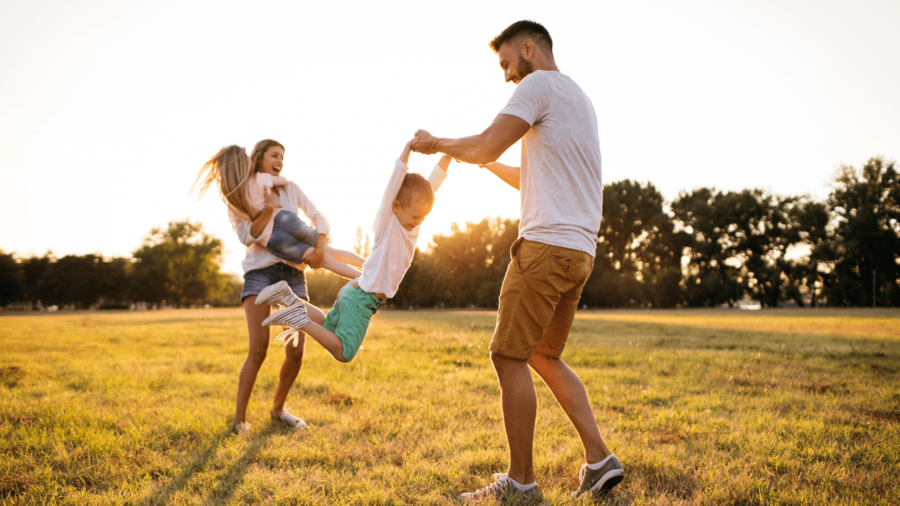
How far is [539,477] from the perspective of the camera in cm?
313

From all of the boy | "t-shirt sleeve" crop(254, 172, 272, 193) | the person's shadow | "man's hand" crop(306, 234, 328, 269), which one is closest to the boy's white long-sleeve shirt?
the boy

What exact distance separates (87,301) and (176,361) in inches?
2886

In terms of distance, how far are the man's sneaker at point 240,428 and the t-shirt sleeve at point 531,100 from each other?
3.48 m

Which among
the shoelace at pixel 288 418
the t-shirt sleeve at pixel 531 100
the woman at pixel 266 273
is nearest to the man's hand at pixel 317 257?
the woman at pixel 266 273

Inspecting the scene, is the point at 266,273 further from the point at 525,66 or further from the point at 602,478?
the point at 602,478

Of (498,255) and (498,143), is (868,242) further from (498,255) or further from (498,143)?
(498,143)

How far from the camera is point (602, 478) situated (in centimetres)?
280

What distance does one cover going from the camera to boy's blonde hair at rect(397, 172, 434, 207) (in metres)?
3.27

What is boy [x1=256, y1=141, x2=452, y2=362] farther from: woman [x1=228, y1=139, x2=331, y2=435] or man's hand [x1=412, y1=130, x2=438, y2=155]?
woman [x1=228, y1=139, x2=331, y2=435]

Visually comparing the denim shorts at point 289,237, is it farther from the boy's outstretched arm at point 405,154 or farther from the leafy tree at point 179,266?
the leafy tree at point 179,266

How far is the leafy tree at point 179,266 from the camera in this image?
6975 cm

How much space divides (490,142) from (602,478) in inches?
83.9

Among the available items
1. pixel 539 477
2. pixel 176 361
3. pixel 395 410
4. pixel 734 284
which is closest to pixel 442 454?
pixel 539 477

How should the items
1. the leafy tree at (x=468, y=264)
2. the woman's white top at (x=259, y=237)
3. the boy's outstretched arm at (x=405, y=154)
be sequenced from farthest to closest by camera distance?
the leafy tree at (x=468, y=264), the woman's white top at (x=259, y=237), the boy's outstretched arm at (x=405, y=154)
